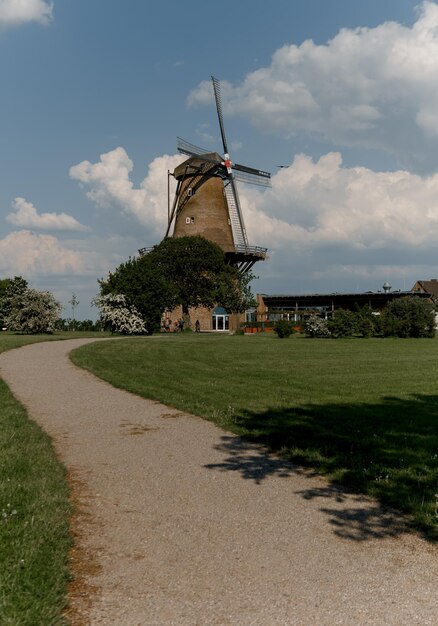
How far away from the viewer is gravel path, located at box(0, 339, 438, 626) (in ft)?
11.6

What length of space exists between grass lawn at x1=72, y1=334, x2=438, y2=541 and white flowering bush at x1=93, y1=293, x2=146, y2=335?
25.1 metres

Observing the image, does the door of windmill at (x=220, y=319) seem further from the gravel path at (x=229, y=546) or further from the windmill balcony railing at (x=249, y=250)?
the gravel path at (x=229, y=546)

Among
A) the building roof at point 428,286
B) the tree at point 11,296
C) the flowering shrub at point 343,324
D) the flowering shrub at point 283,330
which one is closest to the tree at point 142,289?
the tree at point 11,296

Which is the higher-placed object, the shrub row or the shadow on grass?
the shrub row

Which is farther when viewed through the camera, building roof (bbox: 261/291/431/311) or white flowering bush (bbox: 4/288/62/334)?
building roof (bbox: 261/291/431/311)

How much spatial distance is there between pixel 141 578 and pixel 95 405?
25.4ft

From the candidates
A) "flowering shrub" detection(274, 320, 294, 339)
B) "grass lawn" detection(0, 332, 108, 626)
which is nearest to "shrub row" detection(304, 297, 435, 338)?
"flowering shrub" detection(274, 320, 294, 339)

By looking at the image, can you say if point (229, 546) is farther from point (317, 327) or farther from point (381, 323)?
point (381, 323)

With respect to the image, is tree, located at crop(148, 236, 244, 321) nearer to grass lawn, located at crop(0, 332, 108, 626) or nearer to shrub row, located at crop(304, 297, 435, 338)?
shrub row, located at crop(304, 297, 435, 338)

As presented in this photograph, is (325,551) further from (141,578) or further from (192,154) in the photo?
(192,154)

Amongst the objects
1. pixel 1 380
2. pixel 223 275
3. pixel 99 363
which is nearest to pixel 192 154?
pixel 223 275

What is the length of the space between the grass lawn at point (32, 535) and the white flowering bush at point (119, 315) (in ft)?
131

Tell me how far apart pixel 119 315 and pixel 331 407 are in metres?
38.1

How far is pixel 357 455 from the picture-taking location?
23.7 feet
